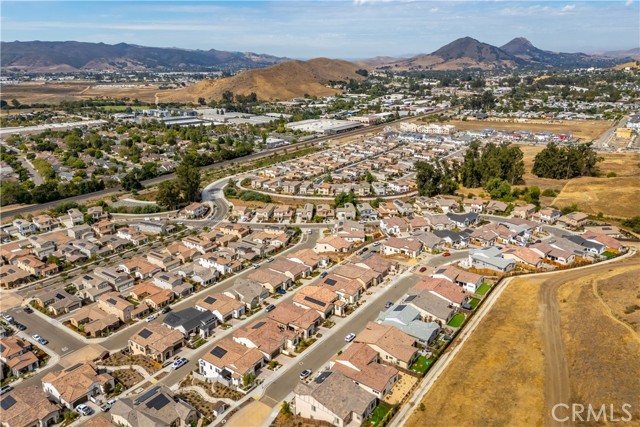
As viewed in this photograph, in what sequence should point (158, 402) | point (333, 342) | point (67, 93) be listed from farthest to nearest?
point (67, 93)
point (333, 342)
point (158, 402)

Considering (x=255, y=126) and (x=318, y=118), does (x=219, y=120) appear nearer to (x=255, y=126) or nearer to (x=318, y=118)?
(x=255, y=126)

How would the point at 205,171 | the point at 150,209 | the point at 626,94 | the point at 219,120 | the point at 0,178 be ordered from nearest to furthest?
the point at 150,209
the point at 0,178
the point at 205,171
the point at 219,120
the point at 626,94

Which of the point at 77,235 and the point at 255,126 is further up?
the point at 255,126

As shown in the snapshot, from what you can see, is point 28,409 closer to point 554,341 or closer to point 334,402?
point 334,402

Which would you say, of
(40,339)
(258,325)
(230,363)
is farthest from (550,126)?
(40,339)

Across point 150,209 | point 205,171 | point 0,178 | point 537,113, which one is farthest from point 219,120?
point 537,113

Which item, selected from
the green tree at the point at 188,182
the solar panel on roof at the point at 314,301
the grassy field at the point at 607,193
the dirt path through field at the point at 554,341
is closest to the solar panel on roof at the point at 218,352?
the solar panel on roof at the point at 314,301
